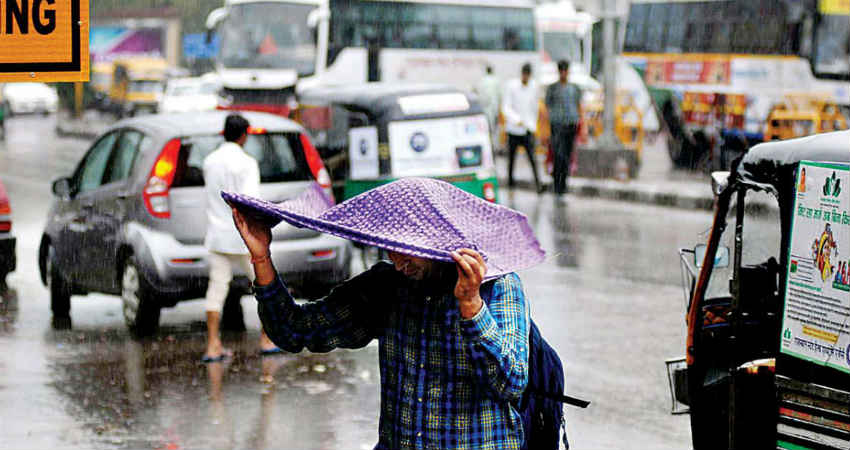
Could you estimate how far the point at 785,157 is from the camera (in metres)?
5.30

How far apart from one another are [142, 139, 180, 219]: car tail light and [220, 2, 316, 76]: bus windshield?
21.7 m

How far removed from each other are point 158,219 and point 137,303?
0.59 metres

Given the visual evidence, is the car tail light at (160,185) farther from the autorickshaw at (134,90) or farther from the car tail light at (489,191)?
the autorickshaw at (134,90)

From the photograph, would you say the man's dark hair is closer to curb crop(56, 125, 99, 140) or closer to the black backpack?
the black backpack

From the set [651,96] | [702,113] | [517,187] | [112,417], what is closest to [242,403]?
[112,417]

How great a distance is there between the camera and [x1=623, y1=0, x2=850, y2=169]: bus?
2255cm

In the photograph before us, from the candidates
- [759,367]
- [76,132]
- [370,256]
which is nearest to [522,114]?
[370,256]

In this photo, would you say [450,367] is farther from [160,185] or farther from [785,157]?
Answer: [160,185]

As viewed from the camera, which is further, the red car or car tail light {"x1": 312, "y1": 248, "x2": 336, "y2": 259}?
the red car

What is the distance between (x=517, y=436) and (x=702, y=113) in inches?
853

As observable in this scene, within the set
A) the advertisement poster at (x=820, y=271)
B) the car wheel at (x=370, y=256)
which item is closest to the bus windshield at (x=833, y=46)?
the car wheel at (x=370, y=256)

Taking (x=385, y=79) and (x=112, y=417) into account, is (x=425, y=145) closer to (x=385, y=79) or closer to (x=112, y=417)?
(x=112, y=417)

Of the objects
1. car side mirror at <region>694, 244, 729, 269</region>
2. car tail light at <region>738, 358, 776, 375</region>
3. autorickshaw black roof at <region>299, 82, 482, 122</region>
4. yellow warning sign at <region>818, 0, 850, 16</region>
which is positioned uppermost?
yellow warning sign at <region>818, 0, 850, 16</region>

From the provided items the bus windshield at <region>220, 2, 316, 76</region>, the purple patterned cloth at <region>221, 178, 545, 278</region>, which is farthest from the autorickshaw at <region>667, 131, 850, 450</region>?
the bus windshield at <region>220, 2, 316, 76</region>
